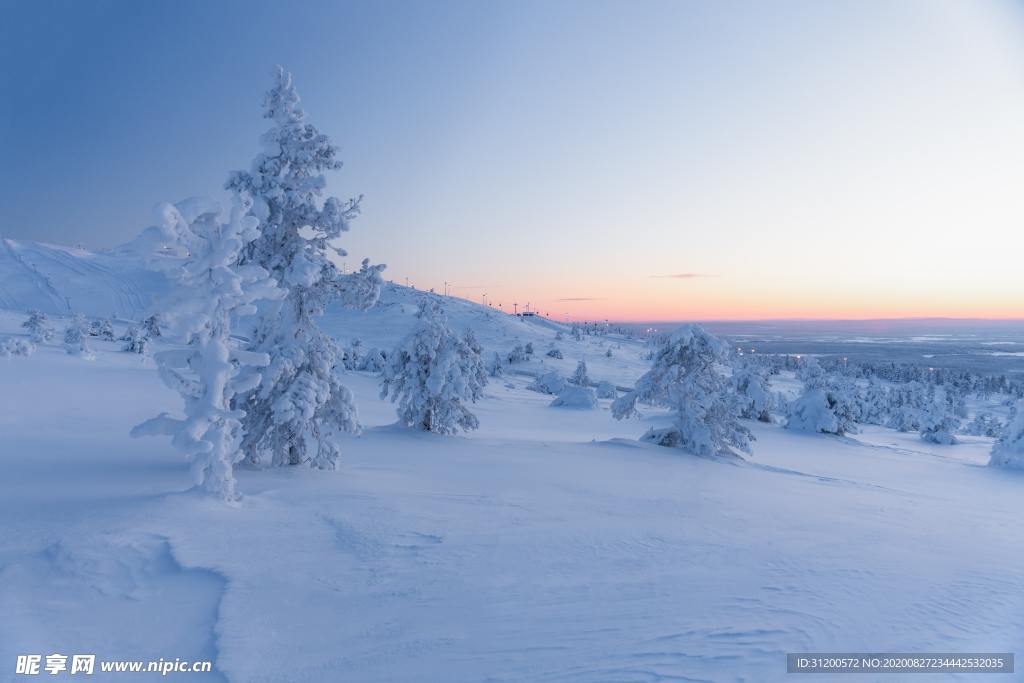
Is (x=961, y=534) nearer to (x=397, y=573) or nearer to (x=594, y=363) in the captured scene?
(x=397, y=573)

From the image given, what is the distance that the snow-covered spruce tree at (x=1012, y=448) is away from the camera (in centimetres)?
2255

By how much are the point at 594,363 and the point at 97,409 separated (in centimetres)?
8817

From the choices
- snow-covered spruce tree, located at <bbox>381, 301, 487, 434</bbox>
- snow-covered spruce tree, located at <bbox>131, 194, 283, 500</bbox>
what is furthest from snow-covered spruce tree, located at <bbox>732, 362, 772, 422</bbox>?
snow-covered spruce tree, located at <bbox>131, 194, 283, 500</bbox>

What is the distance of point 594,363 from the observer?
99688mm

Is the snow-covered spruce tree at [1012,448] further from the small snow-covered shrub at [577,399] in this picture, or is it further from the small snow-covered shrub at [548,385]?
the small snow-covered shrub at [548,385]

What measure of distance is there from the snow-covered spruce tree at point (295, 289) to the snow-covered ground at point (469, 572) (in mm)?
942

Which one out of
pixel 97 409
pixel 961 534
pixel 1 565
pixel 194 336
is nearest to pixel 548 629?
pixel 1 565

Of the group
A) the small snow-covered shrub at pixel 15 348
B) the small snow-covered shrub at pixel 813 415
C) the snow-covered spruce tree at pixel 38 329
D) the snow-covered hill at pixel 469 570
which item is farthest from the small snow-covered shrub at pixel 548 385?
the snow-covered hill at pixel 469 570

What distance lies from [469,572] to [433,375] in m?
12.1

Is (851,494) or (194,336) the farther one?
(851,494)

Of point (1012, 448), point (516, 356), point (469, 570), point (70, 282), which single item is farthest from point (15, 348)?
point (70, 282)

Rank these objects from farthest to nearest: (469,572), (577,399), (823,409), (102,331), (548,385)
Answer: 1. (102,331)
2. (548,385)
3. (577,399)
4. (823,409)
5. (469,572)

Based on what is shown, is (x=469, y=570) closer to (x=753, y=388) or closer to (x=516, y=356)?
(x=753, y=388)

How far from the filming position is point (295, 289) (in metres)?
10.7
